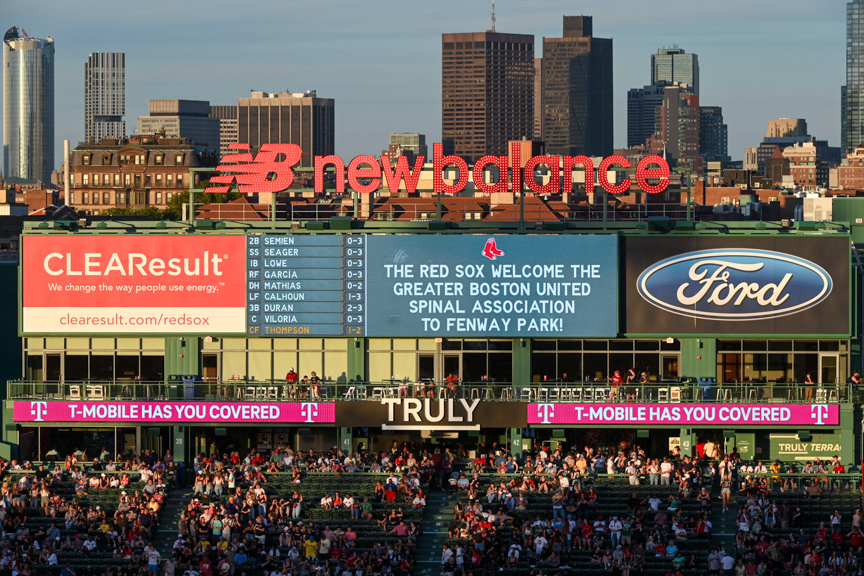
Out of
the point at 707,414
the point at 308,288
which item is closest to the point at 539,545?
the point at 707,414

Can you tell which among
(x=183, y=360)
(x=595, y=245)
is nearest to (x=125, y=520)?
(x=183, y=360)

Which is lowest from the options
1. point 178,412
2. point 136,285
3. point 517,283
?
point 178,412

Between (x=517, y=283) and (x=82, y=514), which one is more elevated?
(x=517, y=283)

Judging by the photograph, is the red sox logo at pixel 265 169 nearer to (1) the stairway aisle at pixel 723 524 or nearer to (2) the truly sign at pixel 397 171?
(2) the truly sign at pixel 397 171

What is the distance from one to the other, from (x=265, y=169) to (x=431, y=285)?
889cm

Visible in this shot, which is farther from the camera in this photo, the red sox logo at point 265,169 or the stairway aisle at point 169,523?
the red sox logo at point 265,169

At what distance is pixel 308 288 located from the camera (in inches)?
2586

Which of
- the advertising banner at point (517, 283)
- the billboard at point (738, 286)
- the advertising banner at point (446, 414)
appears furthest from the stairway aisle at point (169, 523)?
the billboard at point (738, 286)

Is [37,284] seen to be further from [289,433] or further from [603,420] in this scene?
[603,420]

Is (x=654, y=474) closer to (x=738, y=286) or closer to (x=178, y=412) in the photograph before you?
(x=738, y=286)

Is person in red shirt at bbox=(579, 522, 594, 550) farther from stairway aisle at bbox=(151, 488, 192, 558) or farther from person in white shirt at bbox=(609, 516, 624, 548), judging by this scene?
stairway aisle at bbox=(151, 488, 192, 558)

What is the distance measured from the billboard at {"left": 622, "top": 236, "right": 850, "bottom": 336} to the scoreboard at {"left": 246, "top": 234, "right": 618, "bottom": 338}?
1.49 meters

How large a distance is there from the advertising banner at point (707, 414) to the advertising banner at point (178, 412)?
10030 mm

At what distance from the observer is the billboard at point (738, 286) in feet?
211
